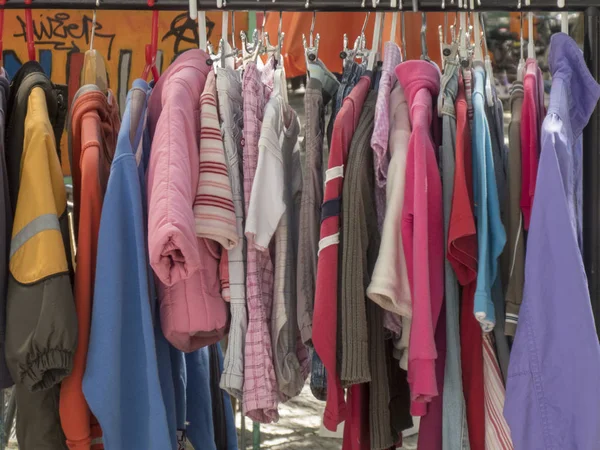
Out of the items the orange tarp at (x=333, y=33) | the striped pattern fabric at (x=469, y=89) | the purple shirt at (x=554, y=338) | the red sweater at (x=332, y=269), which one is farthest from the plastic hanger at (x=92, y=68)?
the orange tarp at (x=333, y=33)

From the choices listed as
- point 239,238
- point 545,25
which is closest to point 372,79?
point 239,238

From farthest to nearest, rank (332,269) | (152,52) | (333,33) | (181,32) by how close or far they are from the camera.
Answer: (181,32) < (333,33) < (152,52) < (332,269)

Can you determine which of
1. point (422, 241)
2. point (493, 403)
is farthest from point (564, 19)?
point (493, 403)

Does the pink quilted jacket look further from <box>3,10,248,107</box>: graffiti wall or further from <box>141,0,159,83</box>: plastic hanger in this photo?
<box>3,10,248,107</box>: graffiti wall

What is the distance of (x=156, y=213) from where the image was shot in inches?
62.9

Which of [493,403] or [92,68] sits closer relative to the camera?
[493,403]

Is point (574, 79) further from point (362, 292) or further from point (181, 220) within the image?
point (181, 220)

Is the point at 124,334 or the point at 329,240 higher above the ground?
the point at 329,240

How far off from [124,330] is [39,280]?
0.64ft

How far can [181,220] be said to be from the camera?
5.19 ft

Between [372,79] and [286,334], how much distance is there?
57 centimetres

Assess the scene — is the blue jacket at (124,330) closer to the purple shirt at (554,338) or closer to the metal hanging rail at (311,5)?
the metal hanging rail at (311,5)

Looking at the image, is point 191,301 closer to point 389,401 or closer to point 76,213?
point 76,213

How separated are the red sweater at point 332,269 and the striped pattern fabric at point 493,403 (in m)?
0.28
